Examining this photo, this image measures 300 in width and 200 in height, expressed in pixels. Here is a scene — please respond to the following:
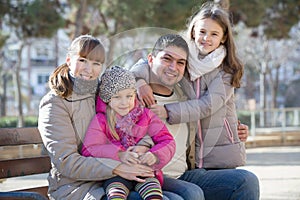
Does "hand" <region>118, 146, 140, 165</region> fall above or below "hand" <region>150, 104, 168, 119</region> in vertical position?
below

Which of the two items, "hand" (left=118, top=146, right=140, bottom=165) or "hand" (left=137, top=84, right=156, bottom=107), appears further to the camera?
"hand" (left=137, top=84, right=156, bottom=107)

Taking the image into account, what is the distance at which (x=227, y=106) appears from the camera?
10.5 ft

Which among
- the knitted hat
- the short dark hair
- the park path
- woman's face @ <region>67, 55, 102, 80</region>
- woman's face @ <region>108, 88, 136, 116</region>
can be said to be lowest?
the park path

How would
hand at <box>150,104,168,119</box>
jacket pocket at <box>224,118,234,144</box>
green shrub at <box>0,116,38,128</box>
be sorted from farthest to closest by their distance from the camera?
1. green shrub at <box>0,116,38,128</box>
2. jacket pocket at <box>224,118,234,144</box>
3. hand at <box>150,104,168,119</box>

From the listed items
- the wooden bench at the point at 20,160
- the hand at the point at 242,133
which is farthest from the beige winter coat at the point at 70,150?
the hand at the point at 242,133

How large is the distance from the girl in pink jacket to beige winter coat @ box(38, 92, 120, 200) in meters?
0.05

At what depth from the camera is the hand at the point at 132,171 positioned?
2.55 metres

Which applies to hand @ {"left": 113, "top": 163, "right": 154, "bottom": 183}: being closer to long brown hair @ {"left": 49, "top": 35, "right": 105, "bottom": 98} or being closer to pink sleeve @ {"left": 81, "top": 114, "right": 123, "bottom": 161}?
pink sleeve @ {"left": 81, "top": 114, "right": 123, "bottom": 161}

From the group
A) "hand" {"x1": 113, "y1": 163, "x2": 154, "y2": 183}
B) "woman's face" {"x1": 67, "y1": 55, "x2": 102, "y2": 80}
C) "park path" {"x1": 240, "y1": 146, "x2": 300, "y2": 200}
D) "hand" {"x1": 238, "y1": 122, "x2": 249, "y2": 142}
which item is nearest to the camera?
"hand" {"x1": 113, "y1": 163, "x2": 154, "y2": 183}

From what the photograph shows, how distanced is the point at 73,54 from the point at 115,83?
0.87 ft

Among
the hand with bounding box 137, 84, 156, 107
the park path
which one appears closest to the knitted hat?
the hand with bounding box 137, 84, 156, 107

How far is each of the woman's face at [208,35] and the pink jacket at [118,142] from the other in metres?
0.65

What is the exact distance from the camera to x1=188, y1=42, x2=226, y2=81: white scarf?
122 inches

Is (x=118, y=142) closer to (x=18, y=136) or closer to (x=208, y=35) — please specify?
(x=18, y=136)
